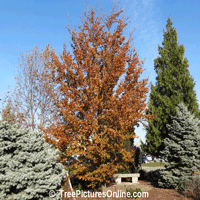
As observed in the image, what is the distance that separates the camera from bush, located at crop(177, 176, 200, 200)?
295 inches

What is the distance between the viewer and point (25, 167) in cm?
593

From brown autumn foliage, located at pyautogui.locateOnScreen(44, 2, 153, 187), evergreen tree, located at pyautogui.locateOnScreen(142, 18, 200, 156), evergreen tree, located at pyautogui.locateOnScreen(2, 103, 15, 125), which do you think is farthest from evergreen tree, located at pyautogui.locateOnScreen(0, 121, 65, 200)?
evergreen tree, located at pyautogui.locateOnScreen(142, 18, 200, 156)

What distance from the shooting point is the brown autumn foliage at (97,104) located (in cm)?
822

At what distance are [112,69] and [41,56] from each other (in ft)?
18.3

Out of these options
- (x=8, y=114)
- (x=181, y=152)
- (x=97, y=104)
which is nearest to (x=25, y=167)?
(x=97, y=104)

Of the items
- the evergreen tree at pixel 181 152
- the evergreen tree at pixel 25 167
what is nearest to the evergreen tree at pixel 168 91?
the evergreen tree at pixel 181 152

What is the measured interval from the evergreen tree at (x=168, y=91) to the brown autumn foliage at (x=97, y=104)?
10.5 feet

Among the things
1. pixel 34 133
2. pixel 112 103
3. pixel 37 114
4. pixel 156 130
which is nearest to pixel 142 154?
pixel 156 130

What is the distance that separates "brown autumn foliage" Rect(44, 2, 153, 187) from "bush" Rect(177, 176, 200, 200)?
2.77 m

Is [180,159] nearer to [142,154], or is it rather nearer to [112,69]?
[142,154]

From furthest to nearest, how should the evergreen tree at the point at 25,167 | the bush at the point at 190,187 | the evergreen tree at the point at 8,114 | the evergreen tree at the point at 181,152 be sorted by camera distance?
the evergreen tree at the point at 8,114 < the evergreen tree at the point at 181,152 < the bush at the point at 190,187 < the evergreen tree at the point at 25,167

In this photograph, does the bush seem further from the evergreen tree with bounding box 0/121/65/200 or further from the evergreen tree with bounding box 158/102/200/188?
the evergreen tree with bounding box 0/121/65/200

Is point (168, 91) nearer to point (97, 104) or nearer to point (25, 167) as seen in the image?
point (97, 104)

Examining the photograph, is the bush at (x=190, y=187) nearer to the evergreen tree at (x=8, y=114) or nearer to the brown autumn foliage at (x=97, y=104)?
the brown autumn foliage at (x=97, y=104)
